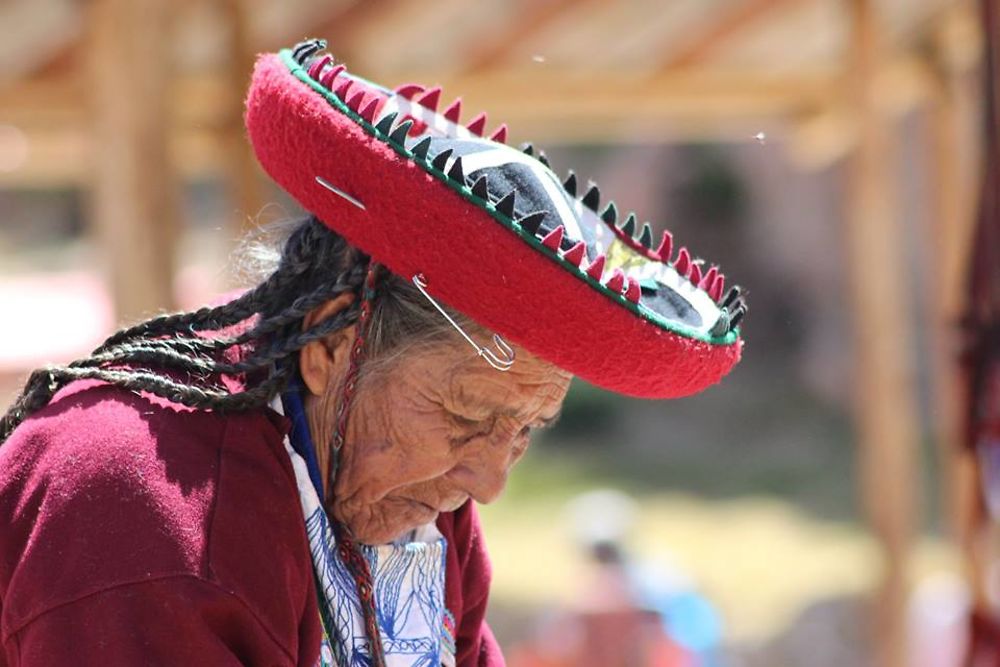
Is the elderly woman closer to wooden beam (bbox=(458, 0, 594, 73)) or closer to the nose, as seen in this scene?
the nose

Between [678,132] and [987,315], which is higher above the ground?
[678,132]

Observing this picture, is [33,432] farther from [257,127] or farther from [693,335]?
[693,335]

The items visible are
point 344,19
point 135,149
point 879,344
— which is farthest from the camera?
point 344,19

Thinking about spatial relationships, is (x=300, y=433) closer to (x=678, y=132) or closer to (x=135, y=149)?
(x=135, y=149)

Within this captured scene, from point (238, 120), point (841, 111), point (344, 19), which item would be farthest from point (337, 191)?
point (841, 111)

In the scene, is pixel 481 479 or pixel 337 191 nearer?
pixel 337 191

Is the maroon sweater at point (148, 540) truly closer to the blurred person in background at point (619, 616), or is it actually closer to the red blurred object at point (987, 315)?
the red blurred object at point (987, 315)

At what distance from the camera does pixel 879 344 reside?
4.76 m

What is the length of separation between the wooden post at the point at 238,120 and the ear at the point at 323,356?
9.72 feet

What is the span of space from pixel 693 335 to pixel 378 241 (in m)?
0.33

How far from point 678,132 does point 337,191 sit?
22.9ft

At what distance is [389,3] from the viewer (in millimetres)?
4836

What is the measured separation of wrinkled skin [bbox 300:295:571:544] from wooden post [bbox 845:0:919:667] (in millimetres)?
3108

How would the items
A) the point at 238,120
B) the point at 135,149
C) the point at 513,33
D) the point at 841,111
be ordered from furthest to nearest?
the point at 841,111
the point at 513,33
the point at 238,120
the point at 135,149
